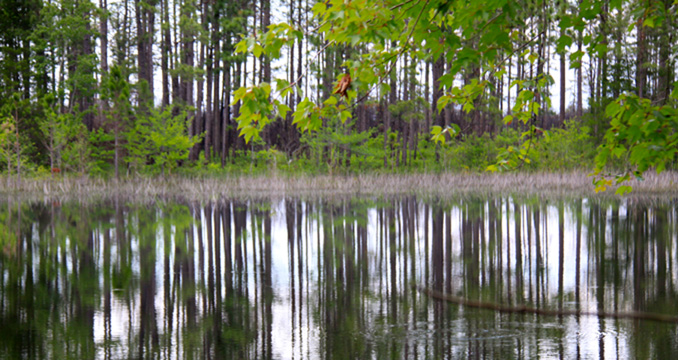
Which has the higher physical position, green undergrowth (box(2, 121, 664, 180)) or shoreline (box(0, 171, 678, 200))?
green undergrowth (box(2, 121, 664, 180))

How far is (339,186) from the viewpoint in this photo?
25.6 m

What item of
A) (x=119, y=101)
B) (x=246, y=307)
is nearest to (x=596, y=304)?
(x=246, y=307)

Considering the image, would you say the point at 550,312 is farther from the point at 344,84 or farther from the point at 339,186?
the point at 339,186

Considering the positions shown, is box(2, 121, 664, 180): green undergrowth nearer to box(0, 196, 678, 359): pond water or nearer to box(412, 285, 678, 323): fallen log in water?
box(0, 196, 678, 359): pond water

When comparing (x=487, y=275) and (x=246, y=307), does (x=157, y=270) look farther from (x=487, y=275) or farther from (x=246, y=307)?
(x=487, y=275)

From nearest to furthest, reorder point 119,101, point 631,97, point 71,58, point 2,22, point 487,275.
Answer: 1. point 631,97
2. point 487,275
3. point 119,101
4. point 2,22
5. point 71,58

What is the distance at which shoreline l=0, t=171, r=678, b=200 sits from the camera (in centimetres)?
2423

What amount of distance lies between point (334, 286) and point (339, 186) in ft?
61.1

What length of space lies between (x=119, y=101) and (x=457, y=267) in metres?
24.0

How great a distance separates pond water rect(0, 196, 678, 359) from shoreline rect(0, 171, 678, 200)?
993cm

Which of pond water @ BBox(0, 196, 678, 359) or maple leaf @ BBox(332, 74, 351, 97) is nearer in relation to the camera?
maple leaf @ BBox(332, 74, 351, 97)

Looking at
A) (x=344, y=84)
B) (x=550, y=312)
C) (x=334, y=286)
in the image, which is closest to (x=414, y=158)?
(x=334, y=286)

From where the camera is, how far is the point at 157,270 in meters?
8.29

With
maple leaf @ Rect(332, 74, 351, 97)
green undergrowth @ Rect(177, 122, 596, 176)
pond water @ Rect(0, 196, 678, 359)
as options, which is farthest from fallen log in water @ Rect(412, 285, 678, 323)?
green undergrowth @ Rect(177, 122, 596, 176)
